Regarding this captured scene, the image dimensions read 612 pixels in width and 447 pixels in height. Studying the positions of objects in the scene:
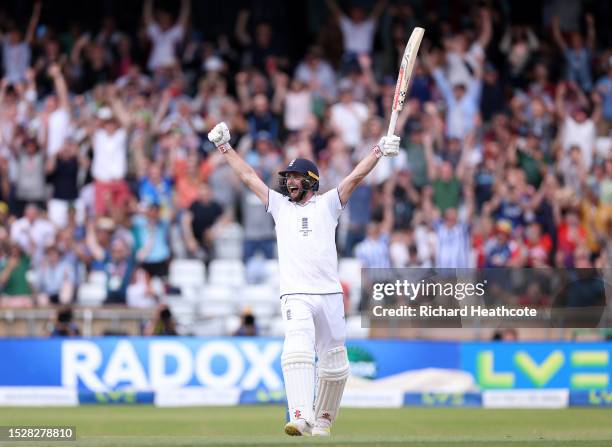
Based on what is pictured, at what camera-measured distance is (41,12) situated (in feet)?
72.8

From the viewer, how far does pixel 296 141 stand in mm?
19234

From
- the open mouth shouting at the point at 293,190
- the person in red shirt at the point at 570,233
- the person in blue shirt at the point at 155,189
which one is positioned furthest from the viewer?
the person in blue shirt at the point at 155,189

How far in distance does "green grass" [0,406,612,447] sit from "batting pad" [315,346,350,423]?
250 mm

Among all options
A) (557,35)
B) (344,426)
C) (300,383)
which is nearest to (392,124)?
(300,383)

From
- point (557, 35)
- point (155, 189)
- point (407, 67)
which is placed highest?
point (557, 35)

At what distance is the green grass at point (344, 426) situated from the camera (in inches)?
362

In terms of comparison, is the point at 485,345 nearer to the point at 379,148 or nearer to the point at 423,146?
the point at 423,146

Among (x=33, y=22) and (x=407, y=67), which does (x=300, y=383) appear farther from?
(x=33, y=22)

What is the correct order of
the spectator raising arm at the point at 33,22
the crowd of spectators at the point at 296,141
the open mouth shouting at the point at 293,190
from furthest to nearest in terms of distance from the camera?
the spectator raising arm at the point at 33,22 → the crowd of spectators at the point at 296,141 → the open mouth shouting at the point at 293,190

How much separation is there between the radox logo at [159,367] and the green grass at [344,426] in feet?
2.52

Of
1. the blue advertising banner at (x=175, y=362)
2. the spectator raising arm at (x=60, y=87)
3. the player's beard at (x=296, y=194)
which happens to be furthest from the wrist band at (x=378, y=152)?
the spectator raising arm at (x=60, y=87)

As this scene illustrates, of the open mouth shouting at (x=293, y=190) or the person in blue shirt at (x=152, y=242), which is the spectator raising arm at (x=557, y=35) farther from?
the open mouth shouting at (x=293, y=190)

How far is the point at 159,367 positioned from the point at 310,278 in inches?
266

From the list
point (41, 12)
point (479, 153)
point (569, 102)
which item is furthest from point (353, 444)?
point (41, 12)
